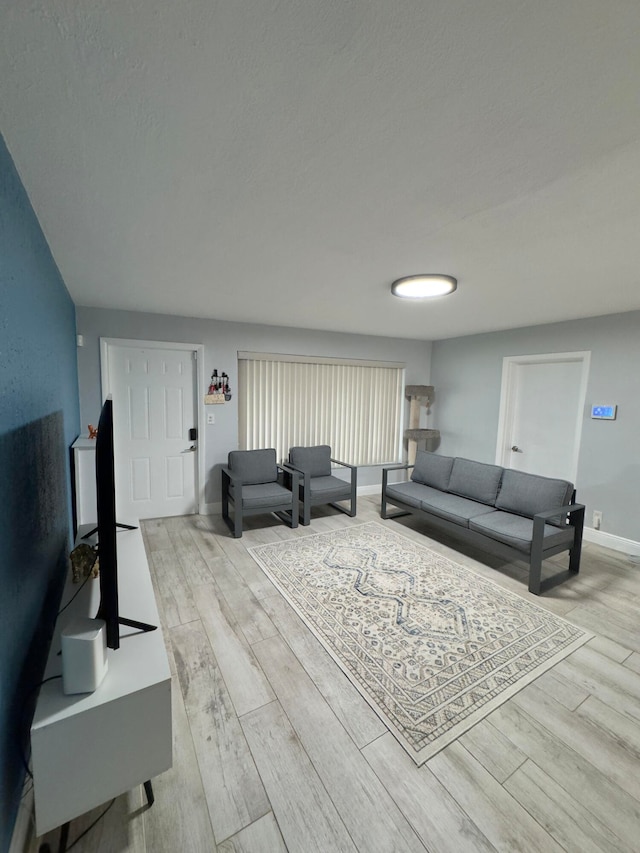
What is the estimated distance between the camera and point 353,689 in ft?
5.85

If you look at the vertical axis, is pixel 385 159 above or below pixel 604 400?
above

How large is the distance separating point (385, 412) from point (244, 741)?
14.4ft

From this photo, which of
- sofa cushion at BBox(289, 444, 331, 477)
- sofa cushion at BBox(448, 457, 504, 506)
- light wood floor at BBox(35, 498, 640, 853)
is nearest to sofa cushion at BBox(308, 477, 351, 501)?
sofa cushion at BBox(289, 444, 331, 477)

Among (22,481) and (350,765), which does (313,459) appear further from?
(22,481)

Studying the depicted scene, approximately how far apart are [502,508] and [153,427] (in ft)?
12.4

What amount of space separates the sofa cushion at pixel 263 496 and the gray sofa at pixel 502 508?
124 cm

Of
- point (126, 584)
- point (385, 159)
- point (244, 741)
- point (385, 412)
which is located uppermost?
point (385, 159)

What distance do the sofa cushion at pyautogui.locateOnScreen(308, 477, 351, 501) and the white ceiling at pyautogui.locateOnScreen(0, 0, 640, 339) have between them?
2.57 m

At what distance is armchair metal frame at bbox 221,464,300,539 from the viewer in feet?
11.8

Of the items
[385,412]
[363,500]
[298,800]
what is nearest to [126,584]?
[298,800]

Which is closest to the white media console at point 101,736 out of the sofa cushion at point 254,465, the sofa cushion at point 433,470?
the sofa cushion at point 254,465

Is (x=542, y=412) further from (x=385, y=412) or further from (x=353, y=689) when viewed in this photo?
(x=353, y=689)

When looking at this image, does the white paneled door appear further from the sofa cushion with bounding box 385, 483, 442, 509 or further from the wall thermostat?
the wall thermostat

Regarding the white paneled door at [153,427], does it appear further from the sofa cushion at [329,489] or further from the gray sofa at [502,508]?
the gray sofa at [502,508]
